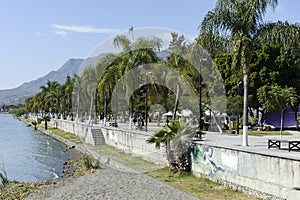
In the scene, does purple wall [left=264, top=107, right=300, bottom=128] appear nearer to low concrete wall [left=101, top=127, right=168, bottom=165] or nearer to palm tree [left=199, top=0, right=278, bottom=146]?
low concrete wall [left=101, top=127, right=168, bottom=165]

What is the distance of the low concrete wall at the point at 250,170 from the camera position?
1227 centimetres

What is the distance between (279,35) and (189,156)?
7377 millimetres

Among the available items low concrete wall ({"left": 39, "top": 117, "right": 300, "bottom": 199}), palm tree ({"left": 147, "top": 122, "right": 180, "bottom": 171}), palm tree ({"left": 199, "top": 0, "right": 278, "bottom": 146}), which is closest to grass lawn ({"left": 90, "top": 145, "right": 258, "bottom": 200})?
low concrete wall ({"left": 39, "top": 117, "right": 300, "bottom": 199})

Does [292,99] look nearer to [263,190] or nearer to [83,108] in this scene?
[263,190]

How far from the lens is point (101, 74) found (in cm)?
4541

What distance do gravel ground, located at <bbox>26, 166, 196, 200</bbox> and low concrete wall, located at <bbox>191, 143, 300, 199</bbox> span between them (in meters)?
1.81

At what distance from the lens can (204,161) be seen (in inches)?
682

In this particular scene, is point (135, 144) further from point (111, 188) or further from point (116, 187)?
point (111, 188)

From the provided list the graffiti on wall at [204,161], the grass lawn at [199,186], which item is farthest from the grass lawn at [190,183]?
the graffiti on wall at [204,161]

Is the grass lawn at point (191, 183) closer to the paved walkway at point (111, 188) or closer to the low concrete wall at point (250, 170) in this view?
the low concrete wall at point (250, 170)

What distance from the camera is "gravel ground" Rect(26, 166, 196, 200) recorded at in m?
15.6

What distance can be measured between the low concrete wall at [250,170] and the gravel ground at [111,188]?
181cm

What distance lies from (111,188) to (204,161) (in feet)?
13.2

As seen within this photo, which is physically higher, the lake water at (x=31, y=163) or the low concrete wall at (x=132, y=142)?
the low concrete wall at (x=132, y=142)
